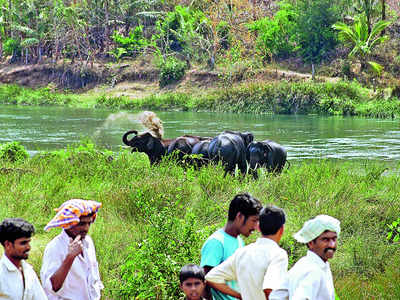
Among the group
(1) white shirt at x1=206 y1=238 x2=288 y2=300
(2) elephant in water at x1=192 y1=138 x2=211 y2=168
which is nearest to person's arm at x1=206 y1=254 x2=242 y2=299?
(1) white shirt at x1=206 y1=238 x2=288 y2=300

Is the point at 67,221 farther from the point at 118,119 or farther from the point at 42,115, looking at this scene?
the point at 42,115

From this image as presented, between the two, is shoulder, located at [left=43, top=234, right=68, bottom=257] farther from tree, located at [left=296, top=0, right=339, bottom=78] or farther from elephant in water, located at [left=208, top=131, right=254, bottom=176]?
tree, located at [left=296, top=0, right=339, bottom=78]

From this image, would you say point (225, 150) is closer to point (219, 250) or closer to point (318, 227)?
point (219, 250)

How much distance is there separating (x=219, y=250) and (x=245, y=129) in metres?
22.3

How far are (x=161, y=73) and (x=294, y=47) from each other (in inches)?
366

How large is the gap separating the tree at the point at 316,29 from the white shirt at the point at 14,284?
128ft

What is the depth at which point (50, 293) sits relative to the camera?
4008 mm

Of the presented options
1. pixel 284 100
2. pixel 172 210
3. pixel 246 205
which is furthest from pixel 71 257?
pixel 284 100

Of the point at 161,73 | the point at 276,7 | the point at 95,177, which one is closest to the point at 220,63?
the point at 161,73

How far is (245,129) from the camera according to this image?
2611 cm

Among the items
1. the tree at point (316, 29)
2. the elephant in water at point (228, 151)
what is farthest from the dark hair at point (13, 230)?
the tree at point (316, 29)

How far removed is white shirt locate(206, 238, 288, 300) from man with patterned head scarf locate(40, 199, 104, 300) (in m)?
0.92

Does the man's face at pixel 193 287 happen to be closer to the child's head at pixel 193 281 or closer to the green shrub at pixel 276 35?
the child's head at pixel 193 281

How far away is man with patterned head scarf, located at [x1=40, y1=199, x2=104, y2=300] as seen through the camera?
3916mm
